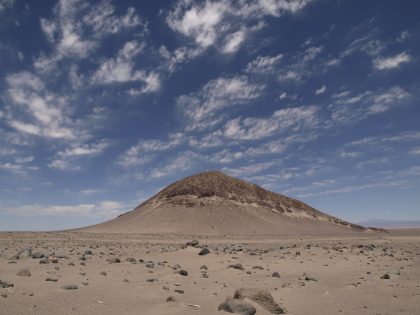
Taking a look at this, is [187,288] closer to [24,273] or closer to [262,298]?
[262,298]

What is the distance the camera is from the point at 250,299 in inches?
306

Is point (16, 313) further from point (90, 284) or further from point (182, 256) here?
point (182, 256)

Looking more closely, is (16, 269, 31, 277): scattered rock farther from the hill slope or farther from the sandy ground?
the hill slope

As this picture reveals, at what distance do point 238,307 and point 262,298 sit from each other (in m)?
0.77

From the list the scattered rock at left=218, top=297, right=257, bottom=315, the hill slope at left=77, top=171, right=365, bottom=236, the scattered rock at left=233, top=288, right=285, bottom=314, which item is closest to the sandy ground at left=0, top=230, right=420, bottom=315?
the scattered rock at left=233, top=288, right=285, bottom=314

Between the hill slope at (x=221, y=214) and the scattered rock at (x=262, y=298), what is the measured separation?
6959cm

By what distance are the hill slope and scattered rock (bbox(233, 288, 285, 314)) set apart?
228 ft

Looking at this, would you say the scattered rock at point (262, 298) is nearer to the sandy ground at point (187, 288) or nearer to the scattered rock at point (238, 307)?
the sandy ground at point (187, 288)

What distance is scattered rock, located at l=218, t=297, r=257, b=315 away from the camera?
6.98m

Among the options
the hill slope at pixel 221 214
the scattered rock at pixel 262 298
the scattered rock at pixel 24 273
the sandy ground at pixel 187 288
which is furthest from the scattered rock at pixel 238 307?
the hill slope at pixel 221 214

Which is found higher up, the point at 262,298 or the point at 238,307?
the point at 262,298

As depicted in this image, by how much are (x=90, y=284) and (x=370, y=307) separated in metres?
6.78

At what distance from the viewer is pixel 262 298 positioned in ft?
25.0

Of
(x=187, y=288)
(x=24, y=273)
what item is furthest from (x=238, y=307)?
(x=24, y=273)
